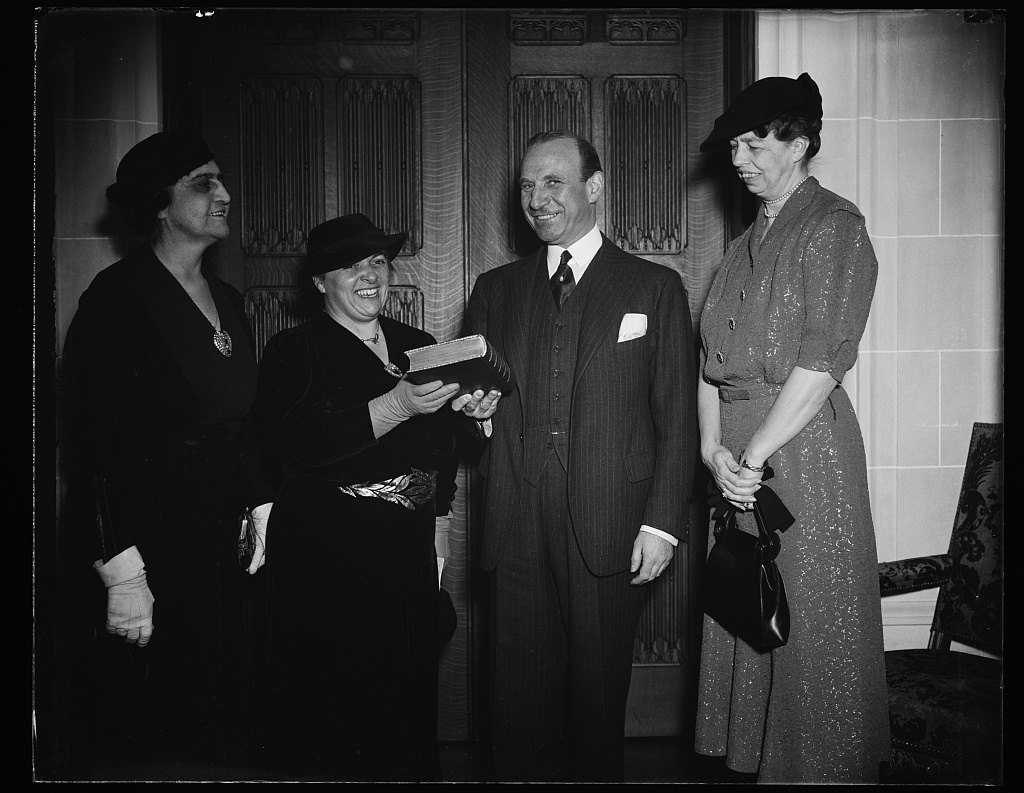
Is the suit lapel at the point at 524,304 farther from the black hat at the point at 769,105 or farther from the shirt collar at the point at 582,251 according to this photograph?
the black hat at the point at 769,105

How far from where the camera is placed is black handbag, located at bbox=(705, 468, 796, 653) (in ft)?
6.80

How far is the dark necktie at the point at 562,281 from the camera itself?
7.64ft

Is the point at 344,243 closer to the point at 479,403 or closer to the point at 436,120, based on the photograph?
the point at 479,403

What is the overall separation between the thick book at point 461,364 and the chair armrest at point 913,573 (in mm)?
Answer: 1292

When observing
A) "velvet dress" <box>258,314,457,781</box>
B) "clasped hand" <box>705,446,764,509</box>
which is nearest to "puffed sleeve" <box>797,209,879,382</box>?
"clasped hand" <box>705,446,764,509</box>

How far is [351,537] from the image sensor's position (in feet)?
7.73

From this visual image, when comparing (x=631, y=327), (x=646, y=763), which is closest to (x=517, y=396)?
(x=631, y=327)

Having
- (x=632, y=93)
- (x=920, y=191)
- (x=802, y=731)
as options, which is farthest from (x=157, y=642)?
(x=920, y=191)

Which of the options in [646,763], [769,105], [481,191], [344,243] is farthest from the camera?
[481,191]

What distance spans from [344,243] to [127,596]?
1.19 meters

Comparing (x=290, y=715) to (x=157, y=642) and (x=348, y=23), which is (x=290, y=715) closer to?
(x=157, y=642)

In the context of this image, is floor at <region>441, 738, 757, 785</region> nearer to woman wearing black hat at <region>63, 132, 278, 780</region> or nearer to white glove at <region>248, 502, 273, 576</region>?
woman wearing black hat at <region>63, 132, 278, 780</region>

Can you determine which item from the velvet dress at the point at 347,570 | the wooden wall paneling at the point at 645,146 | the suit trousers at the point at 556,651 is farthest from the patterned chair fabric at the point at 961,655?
the velvet dress at the point at 347,570

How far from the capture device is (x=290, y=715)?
248 centimetres
